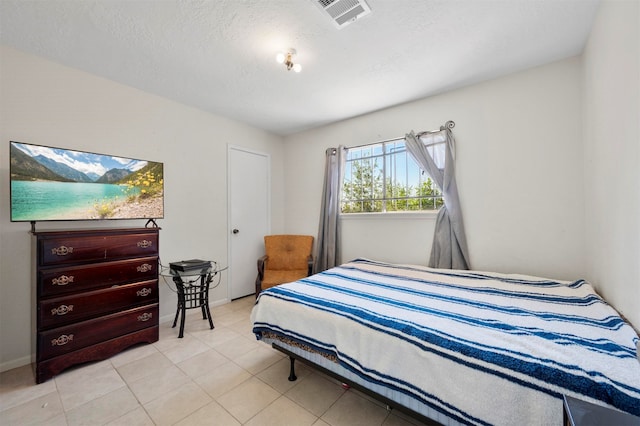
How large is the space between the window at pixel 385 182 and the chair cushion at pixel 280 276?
3.63 ft

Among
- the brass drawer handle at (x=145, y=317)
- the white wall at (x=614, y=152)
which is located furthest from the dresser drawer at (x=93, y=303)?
the white wall at (x=614, y=152)

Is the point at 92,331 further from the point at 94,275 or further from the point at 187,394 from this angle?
the point at 187,394

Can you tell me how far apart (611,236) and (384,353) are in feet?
5.44

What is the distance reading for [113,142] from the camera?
8.39 ft

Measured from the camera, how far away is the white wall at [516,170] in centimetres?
223

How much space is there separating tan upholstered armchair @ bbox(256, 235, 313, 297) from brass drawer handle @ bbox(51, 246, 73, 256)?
196 cm

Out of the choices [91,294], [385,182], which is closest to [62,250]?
[91,294]

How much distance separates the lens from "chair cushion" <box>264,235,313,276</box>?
3.74m

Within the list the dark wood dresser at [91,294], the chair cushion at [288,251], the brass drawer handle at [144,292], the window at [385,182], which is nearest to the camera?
the dark wood dresser at [91,294]

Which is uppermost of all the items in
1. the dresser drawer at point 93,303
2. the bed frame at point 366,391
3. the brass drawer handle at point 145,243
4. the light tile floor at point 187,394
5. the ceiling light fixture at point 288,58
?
the ceiling light fixture at point 288,58

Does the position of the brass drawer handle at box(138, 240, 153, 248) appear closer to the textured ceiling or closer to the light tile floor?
the light tile floor

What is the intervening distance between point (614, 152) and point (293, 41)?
2.29m

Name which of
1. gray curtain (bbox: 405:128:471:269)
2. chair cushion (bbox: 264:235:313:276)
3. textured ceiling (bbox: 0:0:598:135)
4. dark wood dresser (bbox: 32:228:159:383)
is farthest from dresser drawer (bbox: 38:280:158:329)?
gray curtain (bbox: 405:128:471:269)

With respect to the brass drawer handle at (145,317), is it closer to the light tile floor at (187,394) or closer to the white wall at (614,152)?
the light tile floor at (187,394)
